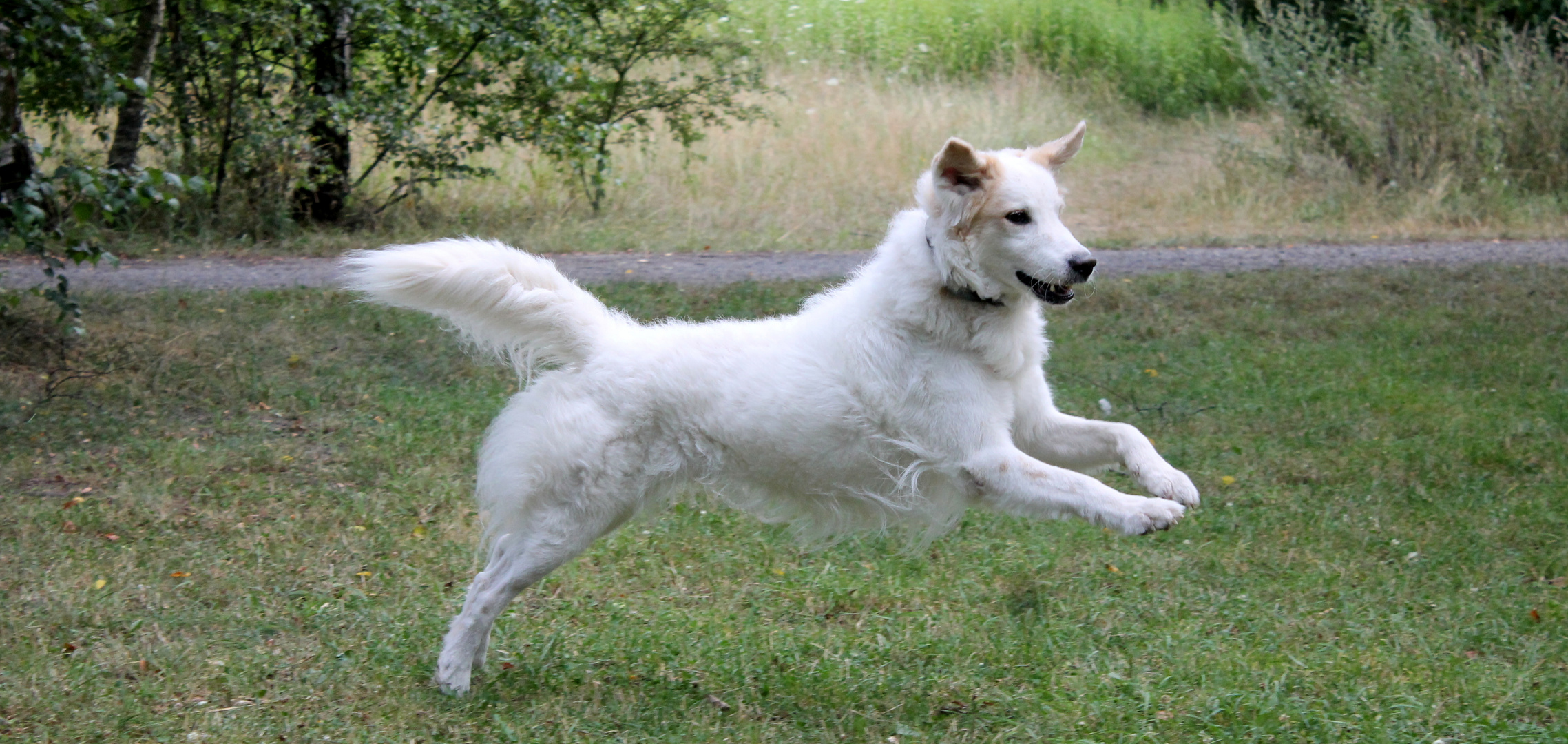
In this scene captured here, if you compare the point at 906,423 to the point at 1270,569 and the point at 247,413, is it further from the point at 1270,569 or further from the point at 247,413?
the point at 247,413

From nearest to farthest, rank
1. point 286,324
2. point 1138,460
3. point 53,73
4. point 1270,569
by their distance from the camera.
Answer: point 1138,460 < point 1270,569 < point 286,324 < point 53,73

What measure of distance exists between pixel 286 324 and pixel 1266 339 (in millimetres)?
6999

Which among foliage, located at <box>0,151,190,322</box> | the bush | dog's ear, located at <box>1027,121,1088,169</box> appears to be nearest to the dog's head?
dog's ear, located at <box>1027,121,1088,169</box>

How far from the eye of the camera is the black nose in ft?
13.0

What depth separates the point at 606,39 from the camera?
12805 millimetres

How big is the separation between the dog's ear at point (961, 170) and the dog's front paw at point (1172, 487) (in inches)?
42.4

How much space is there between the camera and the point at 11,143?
314 inches

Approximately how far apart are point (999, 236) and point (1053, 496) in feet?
A: 2.79

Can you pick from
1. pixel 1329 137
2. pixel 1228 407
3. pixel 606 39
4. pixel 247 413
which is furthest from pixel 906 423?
pixel 1329 137

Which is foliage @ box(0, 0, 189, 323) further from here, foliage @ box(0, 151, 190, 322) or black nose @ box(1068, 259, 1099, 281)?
black nose @ box(1068, 259, 1099, 281)

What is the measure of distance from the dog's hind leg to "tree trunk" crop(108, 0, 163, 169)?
575 cm

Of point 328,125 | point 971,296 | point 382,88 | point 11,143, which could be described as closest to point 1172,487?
point 971,296

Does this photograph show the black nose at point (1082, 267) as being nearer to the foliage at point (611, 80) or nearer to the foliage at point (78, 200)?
the foliage at point (78, 200)

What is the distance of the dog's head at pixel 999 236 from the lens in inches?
158
